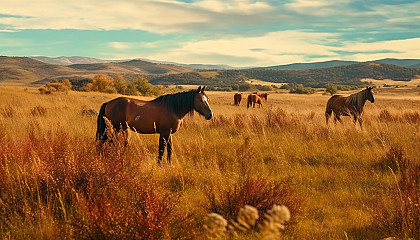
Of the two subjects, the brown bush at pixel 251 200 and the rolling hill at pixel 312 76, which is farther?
the rolling hill at pixel 312 76

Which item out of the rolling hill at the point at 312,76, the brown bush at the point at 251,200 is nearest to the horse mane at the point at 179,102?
the brown bush at the point at 251,200

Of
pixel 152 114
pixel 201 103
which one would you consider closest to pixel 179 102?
pixel 201 103

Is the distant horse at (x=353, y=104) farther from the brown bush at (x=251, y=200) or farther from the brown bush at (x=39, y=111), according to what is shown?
the brown bush at (x=39, y=111)

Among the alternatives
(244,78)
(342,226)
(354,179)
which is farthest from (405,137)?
(244,78)

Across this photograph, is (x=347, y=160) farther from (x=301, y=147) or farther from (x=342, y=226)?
(x=342, y=226)

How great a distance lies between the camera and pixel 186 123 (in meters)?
12.5

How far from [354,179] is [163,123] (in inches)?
155

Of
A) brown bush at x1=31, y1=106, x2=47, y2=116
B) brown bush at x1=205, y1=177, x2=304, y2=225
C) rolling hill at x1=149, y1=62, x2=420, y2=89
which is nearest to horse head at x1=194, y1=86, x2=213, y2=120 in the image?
brown bush at x1=205, y1=177, x2=304, y2=225

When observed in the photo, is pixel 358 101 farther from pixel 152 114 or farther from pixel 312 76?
pixel 312 76

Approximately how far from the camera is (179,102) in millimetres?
7289

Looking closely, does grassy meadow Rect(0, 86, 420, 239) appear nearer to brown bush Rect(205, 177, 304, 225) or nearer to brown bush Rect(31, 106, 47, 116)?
brown bush Rect(205, 177, 304, 225)

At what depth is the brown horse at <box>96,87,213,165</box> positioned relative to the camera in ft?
23.5

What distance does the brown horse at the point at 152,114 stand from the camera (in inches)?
282

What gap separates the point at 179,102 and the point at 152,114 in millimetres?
642
